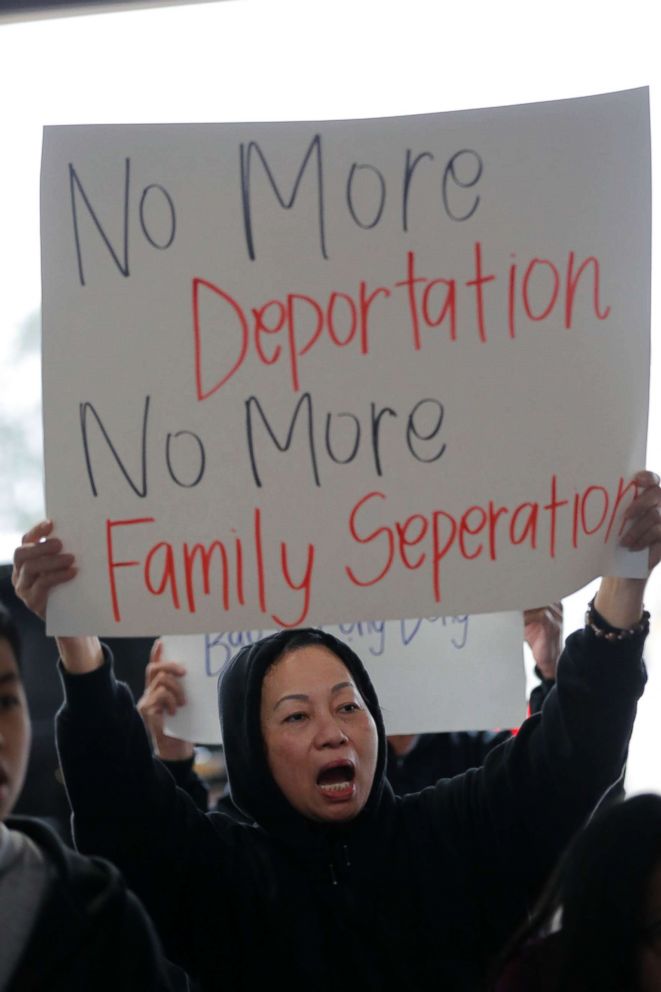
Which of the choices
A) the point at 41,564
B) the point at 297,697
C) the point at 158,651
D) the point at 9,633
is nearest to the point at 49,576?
the point at 41,564

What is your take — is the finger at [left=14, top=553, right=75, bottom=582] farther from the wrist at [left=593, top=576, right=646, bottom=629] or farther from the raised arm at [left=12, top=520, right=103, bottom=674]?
the wrist at [left=593, top=576, right=646, bottom=629]

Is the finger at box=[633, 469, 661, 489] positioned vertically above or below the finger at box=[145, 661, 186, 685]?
above

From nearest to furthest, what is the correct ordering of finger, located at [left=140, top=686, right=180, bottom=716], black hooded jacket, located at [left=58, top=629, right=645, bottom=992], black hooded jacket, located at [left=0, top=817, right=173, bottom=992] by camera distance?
black hooded jacket, located at [left=0, top=817, right=173, bottom=992] → black hooded jacket, located at [left=58, top=629, right=645, bottom=992] → finger, located at [left=140, top=686, right=180, bottom=716]

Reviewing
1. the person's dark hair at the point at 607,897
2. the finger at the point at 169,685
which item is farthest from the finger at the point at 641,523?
the finger at the point at 169,685

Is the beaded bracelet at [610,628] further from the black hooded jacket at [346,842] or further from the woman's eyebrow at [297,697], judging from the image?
the woman's eyebrow at [297,697]

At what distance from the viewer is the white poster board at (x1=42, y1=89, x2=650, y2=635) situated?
111 cm

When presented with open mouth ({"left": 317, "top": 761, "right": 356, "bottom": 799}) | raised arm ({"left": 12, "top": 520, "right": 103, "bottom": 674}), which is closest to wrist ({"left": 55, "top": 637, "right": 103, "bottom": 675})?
raised arm ({"left": 12, "top": 520, "right": 103, "bottom": 674})

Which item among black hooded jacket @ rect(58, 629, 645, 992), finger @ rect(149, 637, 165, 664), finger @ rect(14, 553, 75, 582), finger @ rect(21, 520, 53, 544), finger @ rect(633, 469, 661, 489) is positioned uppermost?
finger @ rect(633, 469, 661, 489)

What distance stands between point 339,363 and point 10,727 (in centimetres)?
45

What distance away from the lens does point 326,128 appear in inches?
45.2

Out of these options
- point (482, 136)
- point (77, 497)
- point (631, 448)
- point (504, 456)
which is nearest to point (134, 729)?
point (77, 497)

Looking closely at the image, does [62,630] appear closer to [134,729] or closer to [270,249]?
[134,729]

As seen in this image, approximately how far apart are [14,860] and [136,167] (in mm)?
624

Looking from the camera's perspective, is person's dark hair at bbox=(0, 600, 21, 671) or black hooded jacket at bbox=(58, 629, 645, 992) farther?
black hooded jacket at bbox=(58, 629, 645, 992)
